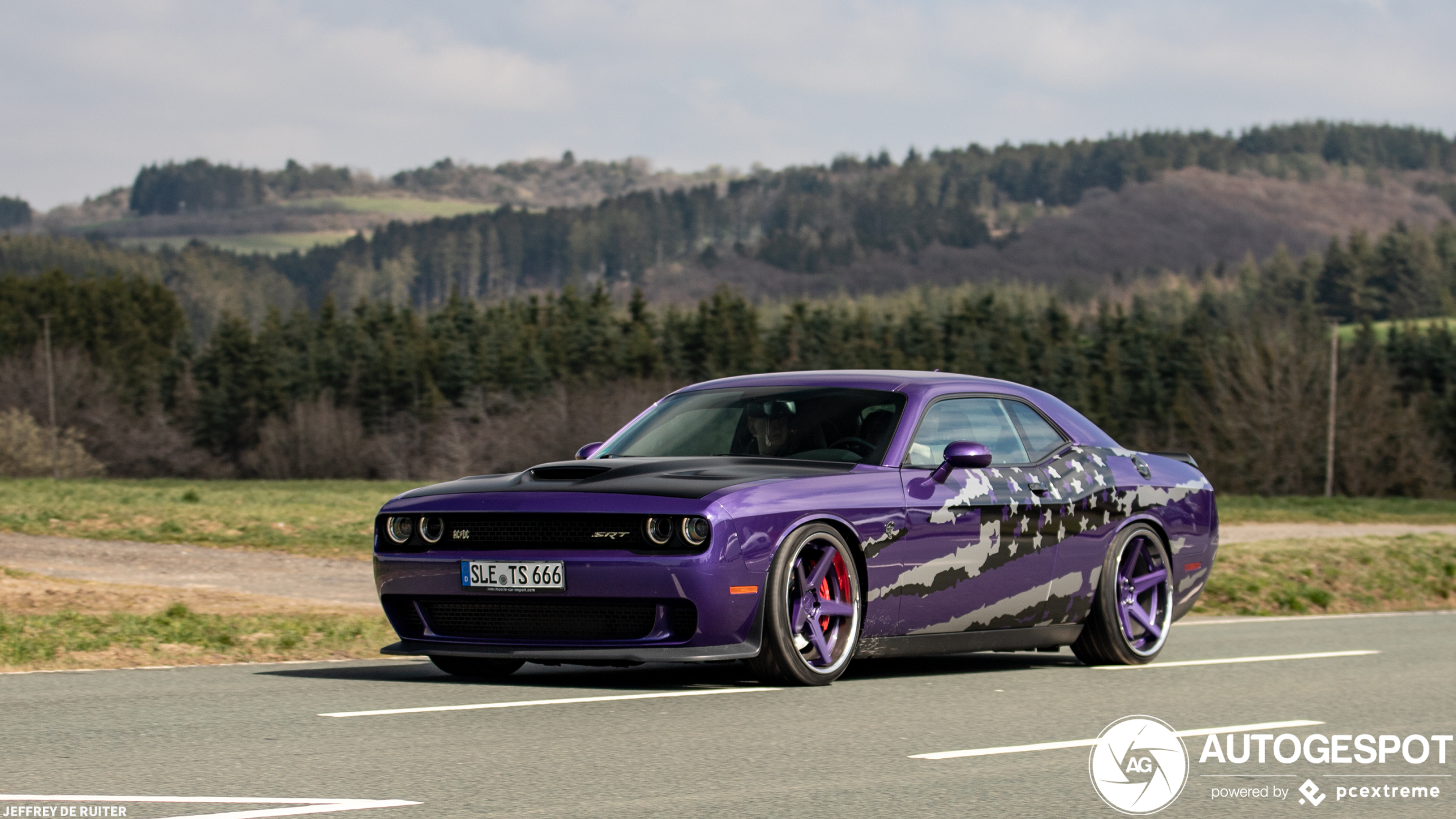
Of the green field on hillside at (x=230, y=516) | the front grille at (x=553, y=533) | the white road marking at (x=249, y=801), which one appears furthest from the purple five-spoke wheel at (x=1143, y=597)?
the green field on hillside at (x=230, y=516)

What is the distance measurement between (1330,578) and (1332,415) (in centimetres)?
6024

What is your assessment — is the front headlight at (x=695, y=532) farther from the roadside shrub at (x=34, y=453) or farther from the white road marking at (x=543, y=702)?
the roadside shrub at (x=34, y=453)

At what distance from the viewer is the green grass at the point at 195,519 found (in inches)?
979

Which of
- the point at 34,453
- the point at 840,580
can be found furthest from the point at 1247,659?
the point at 34,453

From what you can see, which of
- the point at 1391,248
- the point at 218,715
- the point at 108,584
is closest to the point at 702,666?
the point at 218,715

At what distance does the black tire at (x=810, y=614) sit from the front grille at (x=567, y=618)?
412 millimetres

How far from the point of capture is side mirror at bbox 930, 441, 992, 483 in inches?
326

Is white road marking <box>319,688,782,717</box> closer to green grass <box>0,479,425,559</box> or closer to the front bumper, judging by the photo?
the front bumper

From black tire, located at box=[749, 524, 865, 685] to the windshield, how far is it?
0.69 meters

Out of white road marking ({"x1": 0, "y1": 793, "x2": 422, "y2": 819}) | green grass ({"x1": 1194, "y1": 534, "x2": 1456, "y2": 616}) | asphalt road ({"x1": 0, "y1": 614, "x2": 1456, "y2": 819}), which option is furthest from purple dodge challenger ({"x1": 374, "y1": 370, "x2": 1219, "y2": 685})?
green grass ({"x1": 1194, "y1": 534, "x2": 1456, "y2": 616})

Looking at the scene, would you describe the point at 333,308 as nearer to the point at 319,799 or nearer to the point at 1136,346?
the point at 1136,346

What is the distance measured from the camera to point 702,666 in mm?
8852

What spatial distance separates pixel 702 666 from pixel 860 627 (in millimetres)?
1232

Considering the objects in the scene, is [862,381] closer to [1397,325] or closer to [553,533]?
[553,533]
